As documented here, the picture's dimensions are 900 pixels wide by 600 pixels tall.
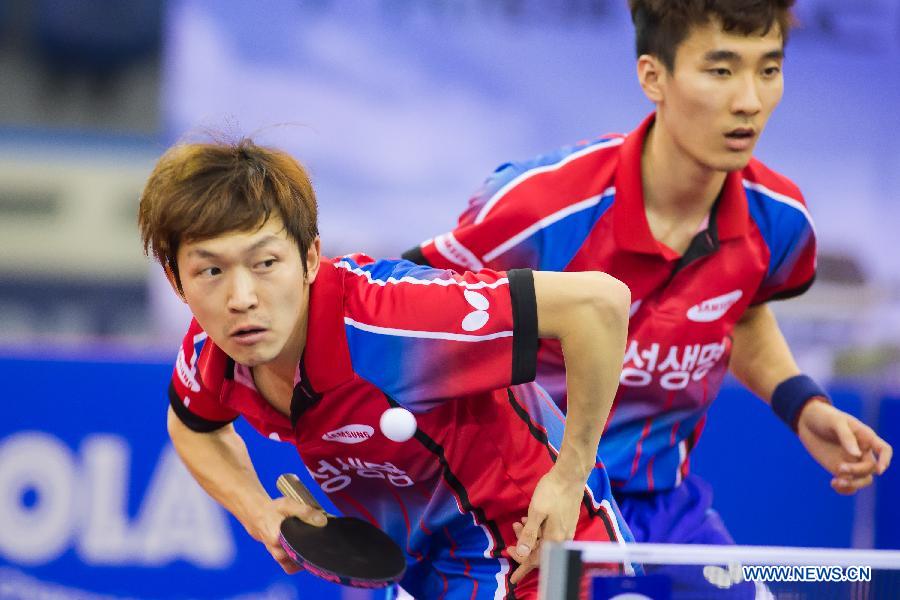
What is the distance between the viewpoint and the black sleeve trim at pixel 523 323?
2338 millimetres

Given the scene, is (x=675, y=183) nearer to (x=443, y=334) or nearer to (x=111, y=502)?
(x=443, y=334)

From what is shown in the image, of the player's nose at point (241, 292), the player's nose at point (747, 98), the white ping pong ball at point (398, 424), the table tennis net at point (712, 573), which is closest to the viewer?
the table tennis net at point (712, 573)

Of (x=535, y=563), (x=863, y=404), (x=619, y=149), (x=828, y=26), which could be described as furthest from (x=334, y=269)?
(x=828, y=26)

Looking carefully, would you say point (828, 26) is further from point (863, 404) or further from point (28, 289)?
point (28, 289)

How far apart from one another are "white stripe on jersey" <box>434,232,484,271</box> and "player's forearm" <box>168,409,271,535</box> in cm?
68

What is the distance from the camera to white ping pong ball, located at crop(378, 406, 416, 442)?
239 cm

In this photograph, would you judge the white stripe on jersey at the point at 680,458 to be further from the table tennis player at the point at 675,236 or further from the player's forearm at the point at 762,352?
the player's forearm at the point at 762,352

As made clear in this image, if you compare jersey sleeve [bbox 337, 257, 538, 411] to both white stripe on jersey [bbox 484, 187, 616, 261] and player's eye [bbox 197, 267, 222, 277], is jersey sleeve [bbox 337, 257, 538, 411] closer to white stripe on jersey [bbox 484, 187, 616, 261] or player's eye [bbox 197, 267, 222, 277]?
player's eye [bbox 197, 267, 222, 277]

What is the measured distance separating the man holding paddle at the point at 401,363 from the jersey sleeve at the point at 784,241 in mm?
915

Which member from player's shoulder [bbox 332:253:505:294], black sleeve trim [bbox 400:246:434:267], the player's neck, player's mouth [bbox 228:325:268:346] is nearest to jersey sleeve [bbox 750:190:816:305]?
the player's neck

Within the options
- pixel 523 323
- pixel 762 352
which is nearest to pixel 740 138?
pixel 762 352

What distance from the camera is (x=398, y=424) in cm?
239

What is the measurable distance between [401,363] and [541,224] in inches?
32.1

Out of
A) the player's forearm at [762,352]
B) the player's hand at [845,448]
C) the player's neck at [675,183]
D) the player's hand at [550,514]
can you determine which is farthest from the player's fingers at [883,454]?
the player's hand at [550,514]
